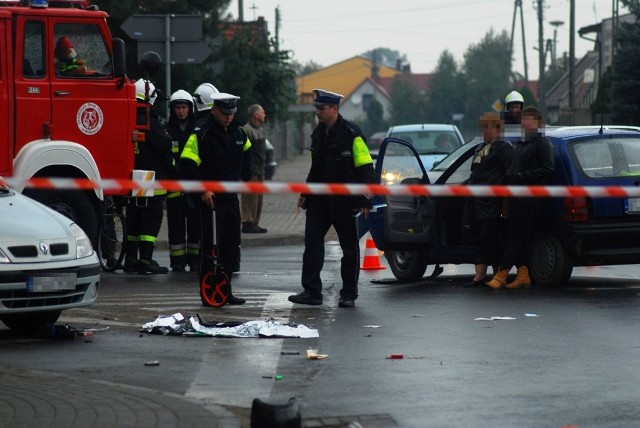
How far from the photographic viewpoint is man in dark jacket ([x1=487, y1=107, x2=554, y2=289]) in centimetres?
1347

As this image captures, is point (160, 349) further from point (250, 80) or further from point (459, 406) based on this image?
point (250, 80)

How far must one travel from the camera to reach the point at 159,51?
1994 cm

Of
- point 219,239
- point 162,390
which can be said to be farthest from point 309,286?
point 162,390

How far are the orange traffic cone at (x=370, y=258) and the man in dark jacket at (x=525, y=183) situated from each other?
A: 2772mm

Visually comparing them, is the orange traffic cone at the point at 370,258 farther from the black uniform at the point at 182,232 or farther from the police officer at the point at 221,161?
the police officer at the point at 221,161

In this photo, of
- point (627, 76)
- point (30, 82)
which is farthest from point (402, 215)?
point (627, 76)

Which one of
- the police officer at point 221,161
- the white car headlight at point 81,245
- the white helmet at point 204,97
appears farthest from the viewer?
A: the white helmet at point 204,97

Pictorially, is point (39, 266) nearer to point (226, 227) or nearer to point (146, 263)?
point (226, 227)

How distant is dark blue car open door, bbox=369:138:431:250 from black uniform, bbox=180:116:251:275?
1814 mm

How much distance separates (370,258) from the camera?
1673 centimetres

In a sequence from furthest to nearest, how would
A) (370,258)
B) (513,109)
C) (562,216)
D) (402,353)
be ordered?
(370,258) → (513,109) → (562,216) → (402,353)

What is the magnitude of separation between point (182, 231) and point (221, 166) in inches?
104

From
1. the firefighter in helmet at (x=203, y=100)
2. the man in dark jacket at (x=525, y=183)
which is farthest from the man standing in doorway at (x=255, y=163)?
the man in dark jacket at (x=525, y=183)

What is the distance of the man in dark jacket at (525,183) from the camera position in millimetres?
13469
